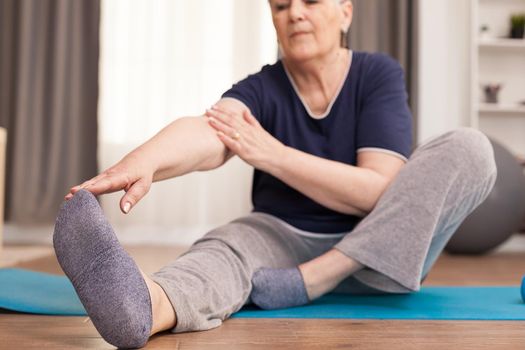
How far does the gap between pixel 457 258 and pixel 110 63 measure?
2.23 metres

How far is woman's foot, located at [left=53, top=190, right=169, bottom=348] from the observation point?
1011 millimetres

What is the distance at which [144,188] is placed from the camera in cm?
119

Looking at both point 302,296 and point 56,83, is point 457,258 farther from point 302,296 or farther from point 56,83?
point 56,83

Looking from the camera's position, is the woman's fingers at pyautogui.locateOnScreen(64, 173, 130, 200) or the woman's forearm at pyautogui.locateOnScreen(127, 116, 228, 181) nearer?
the woman's fingers at pyautogui.locateOnScreen(64, 173, 130, 200)

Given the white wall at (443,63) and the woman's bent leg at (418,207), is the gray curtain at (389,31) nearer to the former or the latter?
the white wall at (443,63)

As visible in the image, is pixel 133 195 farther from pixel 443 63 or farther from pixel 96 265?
pixel 443 63

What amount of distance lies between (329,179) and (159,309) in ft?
1.67

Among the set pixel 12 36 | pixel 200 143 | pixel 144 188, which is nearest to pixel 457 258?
pixel 200 143

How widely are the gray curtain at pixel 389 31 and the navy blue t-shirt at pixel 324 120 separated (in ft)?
7.81

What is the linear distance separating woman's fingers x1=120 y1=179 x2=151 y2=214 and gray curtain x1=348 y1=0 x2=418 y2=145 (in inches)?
119

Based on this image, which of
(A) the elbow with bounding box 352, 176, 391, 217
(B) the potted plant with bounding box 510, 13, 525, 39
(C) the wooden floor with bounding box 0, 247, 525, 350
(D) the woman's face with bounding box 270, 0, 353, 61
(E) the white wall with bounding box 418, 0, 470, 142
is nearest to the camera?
(C) the wooden floor with bounding box 0, 247, 525, 350

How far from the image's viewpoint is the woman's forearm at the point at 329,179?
1.48 meters

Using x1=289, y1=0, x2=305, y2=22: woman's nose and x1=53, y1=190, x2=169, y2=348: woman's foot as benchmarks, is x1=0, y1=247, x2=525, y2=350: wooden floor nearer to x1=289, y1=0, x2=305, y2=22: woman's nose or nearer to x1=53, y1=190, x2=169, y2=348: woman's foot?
x1=53, y1=190, x2=169, y2=348: woman's foot

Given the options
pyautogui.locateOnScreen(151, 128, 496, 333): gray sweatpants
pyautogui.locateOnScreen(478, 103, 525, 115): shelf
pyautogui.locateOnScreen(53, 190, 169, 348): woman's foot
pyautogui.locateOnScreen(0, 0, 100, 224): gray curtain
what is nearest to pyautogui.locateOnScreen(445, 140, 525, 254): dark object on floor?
pyautogui.locateOnScreen(478, 103, 525, 115): shelf
